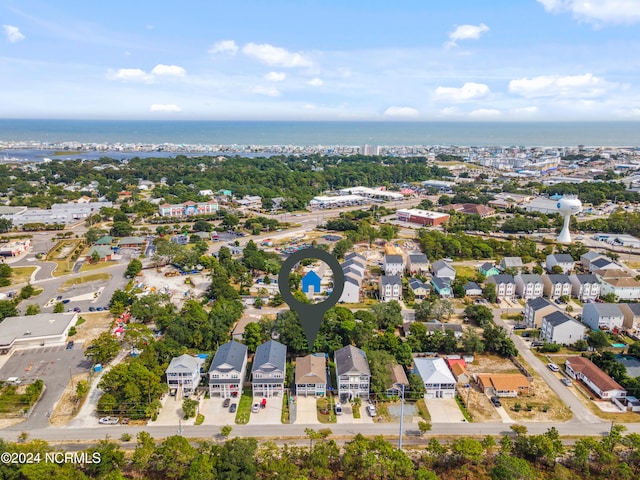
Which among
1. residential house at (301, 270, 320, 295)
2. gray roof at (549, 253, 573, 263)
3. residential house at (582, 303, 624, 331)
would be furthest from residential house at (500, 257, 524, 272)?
residential house at (301, 270, 320, 295)

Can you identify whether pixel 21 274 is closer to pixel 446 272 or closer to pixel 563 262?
pixel 446 272

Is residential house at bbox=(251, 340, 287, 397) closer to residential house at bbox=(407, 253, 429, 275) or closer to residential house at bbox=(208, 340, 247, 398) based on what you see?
residential house at bbox=(208, 340, 247, 398)

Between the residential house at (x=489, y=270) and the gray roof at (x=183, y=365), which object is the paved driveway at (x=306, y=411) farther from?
the residential house at (x=489, y=270)

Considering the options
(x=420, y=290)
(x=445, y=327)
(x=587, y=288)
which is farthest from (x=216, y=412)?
(x=587, y=288)

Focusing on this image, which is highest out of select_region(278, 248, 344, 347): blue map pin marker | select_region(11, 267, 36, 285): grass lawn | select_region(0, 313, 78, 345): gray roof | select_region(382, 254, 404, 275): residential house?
select_region(278, 248, 344, 347): blue map pin marker

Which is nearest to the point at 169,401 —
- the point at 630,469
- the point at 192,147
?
the point at 630,469
